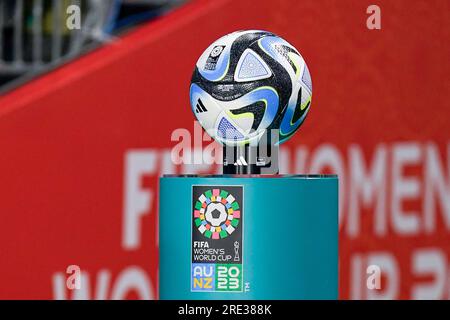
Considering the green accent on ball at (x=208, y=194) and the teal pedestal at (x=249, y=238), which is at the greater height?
the green accent on ball at (x=208, y=194)

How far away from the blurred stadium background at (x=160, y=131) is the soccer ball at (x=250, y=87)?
1.19 m

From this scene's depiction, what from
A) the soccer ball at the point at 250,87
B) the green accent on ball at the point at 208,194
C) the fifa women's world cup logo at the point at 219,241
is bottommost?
the fifa women's world cup logo at the point at 219,241

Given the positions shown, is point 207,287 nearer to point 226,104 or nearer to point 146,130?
point 226,104

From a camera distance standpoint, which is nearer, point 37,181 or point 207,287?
point 207,287

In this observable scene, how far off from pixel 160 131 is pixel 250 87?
4.57ft

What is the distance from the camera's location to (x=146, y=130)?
4.68 m

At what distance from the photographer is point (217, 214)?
3400mm

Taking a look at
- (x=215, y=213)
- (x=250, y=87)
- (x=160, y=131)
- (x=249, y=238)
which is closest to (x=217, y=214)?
(x=215, y=213)

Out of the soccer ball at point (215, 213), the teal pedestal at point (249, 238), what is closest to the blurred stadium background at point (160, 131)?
the teal pedestal at point (249, 238)

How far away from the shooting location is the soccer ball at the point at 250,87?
3.38 metres

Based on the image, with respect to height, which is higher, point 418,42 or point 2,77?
point 418,42

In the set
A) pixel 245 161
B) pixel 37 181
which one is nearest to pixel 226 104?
pixel 245 161

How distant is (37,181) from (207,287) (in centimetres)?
126

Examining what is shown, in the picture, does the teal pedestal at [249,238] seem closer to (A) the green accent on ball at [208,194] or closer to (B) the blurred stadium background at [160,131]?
(A) the green accent on ball at [208,194]
